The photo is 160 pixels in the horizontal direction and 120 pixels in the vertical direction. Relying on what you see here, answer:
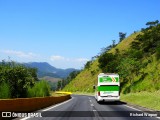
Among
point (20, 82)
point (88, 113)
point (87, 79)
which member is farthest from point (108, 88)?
point (87, 79)

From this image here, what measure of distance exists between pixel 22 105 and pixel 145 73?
64.1 meters

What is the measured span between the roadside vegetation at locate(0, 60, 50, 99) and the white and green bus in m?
7.24

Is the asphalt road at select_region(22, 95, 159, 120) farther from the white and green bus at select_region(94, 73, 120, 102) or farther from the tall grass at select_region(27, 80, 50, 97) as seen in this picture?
the tall grass at select_region(27, 80, 50, 97)

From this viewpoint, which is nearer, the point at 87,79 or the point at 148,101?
the point at 148,101

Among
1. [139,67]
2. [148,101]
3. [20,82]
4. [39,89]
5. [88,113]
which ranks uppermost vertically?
[139,67]

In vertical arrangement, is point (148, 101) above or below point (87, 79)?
below

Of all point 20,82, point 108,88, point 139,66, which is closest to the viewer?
point 108,88

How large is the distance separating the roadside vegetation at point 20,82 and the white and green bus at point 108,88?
7.24 meters

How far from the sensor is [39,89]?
129 ft

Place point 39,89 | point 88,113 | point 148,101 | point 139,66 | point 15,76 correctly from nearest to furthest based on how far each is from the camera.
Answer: point 88,113 < point 148,101 < point 39,89 < point 15,76 < point 139,66

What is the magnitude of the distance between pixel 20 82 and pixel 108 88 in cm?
1221

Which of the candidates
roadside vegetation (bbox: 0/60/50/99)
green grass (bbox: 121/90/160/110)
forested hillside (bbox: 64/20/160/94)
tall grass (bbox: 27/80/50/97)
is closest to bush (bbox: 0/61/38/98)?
roadside vegetation (bbox: 0/60/50/99)

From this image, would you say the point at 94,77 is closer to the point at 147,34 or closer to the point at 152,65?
the point at 147,34

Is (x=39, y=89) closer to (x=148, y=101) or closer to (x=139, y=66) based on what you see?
(x=148, y=101)
